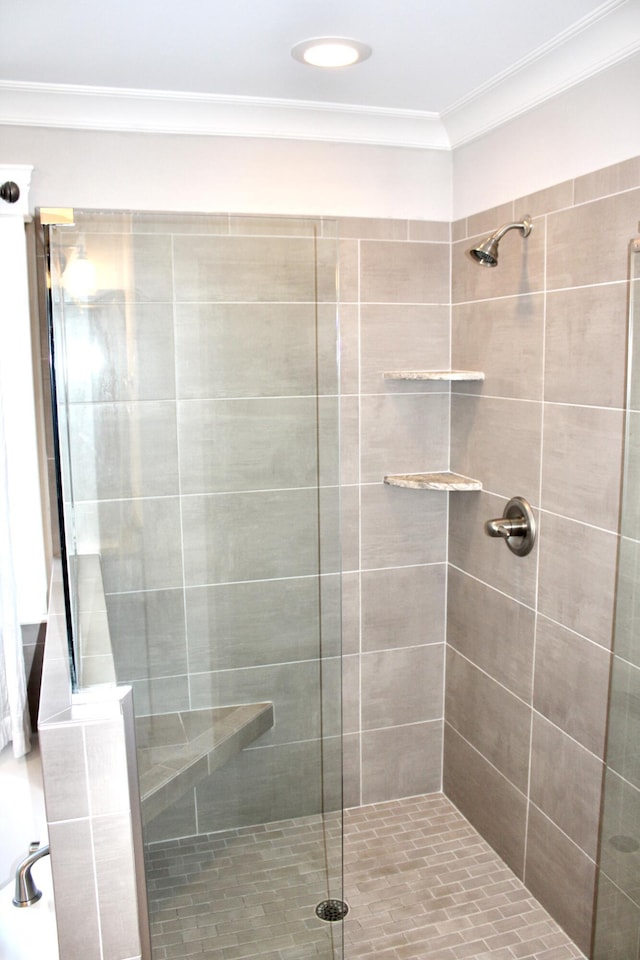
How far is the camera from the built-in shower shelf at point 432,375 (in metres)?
2.37

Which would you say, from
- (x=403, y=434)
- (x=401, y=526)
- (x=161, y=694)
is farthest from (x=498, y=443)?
(x=161, y=694)

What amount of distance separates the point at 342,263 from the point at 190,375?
1.26 m

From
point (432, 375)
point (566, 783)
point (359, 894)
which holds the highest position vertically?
point (432, 375)

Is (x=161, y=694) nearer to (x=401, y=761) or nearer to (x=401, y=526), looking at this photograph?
(x=401, y=526)

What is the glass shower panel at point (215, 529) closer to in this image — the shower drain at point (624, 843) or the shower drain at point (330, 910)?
the shower drain at point (330, 910)

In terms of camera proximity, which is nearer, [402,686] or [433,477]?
[433,477]

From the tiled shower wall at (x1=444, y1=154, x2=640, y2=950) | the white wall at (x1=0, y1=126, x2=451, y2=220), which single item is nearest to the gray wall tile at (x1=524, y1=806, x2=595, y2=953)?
the tiled shower wall at (x1=444, y1=154, x2=640, y2=950)

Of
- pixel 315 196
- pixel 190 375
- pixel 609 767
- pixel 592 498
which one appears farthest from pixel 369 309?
pixel 609 767

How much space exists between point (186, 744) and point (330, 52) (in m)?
1.60

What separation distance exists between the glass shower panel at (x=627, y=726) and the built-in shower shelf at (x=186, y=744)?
2.43 feet

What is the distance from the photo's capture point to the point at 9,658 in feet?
7.43

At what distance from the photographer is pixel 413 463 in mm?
2660

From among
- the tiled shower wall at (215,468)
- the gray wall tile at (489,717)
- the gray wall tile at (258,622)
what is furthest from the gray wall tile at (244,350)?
the gray wall tile at (489,717)

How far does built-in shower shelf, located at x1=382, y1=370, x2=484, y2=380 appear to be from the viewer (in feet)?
7.79
